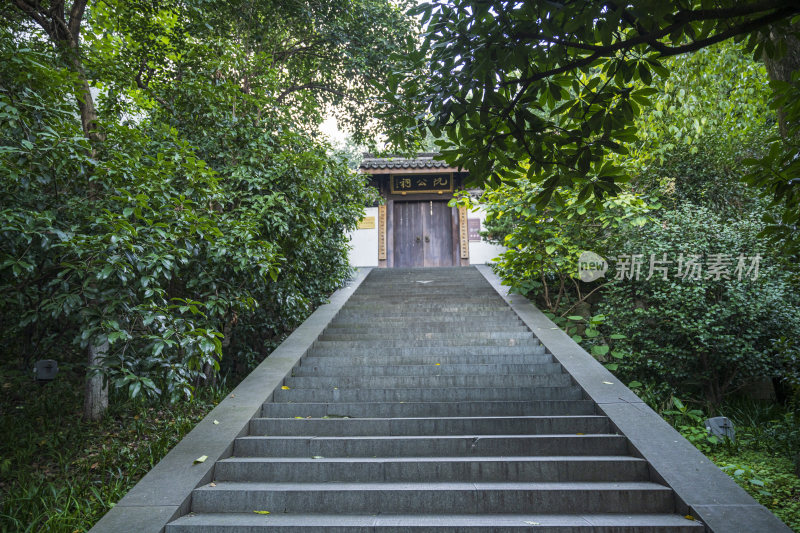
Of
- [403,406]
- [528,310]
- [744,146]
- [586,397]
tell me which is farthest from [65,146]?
[744,146]

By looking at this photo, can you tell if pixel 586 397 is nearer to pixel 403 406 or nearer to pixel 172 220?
pixel 403 406

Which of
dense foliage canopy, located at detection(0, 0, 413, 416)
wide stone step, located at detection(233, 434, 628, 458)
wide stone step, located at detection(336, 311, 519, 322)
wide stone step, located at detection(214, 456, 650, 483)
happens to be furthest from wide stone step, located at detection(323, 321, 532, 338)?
wide stone step, located at detection(214, 456, 650, 483)

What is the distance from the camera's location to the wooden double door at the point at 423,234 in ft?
44.4

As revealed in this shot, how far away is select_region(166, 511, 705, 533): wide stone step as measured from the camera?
2791 mm

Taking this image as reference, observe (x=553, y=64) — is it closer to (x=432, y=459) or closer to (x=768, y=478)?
(x=432, y=459)

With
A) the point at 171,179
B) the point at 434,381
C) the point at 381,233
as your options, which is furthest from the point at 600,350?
the point at 381,233

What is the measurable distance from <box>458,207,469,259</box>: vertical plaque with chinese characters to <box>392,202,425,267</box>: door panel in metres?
1.09

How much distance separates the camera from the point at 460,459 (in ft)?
11.4

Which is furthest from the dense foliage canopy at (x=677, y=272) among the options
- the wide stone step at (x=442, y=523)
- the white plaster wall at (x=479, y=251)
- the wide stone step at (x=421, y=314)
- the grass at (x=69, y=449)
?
the white plaster wall at (x=479, y=251)

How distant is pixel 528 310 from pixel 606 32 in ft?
18.3

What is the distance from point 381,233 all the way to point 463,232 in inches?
87.8

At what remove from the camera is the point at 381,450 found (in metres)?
3.70

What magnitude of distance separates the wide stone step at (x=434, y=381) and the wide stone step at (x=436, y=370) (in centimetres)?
21

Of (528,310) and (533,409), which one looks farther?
(528,310)
